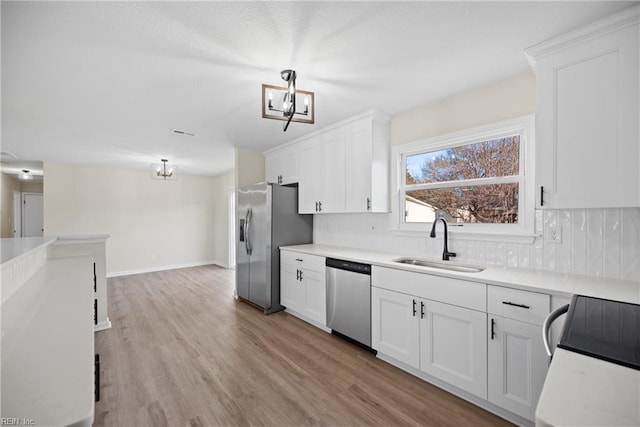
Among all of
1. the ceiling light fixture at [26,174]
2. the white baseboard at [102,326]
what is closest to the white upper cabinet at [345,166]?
the white baseboard at [102,326]

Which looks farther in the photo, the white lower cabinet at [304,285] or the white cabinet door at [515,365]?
the white lower cabinet at [304,285]

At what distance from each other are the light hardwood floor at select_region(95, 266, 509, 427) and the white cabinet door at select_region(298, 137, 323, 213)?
60.7 inches

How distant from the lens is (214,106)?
9.21 ft

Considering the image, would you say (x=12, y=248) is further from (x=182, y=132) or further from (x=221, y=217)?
(x=221, y=217)

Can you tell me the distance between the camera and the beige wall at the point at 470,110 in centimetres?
224

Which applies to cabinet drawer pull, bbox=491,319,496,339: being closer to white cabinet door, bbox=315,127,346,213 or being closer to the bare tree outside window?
the bare tree outside window

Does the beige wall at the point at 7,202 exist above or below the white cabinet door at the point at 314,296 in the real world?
above

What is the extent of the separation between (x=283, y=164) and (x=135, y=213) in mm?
4343

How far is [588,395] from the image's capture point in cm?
61

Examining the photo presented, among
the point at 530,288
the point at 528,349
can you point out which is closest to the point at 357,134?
the point at 530,288

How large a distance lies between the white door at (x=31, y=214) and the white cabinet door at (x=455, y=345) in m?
9.29

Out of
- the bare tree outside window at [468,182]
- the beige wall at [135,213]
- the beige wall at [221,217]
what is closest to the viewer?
the bare tree outside window at [468,182]

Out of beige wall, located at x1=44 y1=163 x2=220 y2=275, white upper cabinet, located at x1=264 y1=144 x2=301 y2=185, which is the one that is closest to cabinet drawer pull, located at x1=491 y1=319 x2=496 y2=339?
white upper cabinet, located at x1=264 y1=144 x2=301 y2=185

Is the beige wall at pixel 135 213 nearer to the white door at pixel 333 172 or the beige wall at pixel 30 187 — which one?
the beige wall at pixel 30 187
